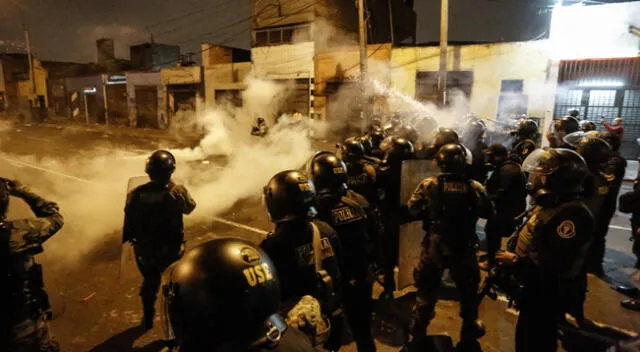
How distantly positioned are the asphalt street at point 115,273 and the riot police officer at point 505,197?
1.16 meters

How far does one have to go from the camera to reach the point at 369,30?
80.9ft

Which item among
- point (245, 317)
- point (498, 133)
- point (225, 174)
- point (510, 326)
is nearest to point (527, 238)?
point (510, 326)

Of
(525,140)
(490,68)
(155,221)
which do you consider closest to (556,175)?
(525,140)

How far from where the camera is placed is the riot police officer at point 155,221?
398cm

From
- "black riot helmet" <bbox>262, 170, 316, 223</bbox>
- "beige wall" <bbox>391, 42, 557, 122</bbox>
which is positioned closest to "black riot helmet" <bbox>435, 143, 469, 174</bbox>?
"black riot helmet" <bbox>262, 170, 316, 223</bbox>

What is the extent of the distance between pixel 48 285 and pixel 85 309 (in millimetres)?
865

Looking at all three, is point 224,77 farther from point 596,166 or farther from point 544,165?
point 544,165

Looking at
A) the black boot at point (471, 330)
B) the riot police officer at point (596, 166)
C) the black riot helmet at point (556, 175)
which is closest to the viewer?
the black riot helmet at point (556, 175)

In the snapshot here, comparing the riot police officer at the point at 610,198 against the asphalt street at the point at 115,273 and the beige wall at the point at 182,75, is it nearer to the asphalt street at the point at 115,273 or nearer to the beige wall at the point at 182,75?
the asphalt street at the point at 115,273

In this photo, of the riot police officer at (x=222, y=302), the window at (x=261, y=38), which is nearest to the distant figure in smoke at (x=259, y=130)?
the window at (x=261, y=38)

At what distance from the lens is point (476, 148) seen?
6.80 m

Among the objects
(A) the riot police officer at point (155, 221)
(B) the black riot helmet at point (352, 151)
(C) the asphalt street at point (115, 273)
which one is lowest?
(C) the asphalt street at point (115, 273)

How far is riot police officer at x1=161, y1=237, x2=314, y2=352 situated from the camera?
1.43 metres

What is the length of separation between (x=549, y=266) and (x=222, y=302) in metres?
2.72
